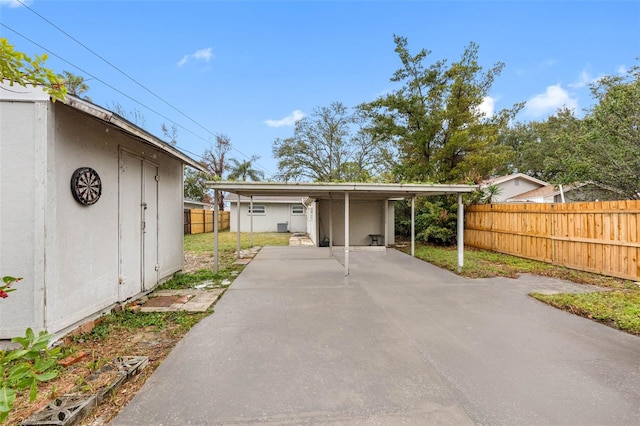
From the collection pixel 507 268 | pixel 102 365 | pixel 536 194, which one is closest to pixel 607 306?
pixel 507 268

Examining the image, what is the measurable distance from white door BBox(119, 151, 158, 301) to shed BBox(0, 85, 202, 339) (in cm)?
2

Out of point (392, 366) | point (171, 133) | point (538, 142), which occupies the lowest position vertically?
point (392, 366)

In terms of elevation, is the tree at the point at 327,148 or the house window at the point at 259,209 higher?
the tree at the point at 327,148

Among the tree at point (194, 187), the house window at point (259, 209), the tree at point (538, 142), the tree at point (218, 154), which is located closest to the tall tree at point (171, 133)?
the tree at point (218, 154)

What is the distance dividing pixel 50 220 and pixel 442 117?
38.2 feet

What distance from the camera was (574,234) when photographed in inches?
280

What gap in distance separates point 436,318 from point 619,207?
563 centimetres

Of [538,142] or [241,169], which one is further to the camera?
[241,169]

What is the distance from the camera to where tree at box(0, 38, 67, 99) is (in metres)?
1.20

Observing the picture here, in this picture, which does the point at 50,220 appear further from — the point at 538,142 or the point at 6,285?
the point at 538,142

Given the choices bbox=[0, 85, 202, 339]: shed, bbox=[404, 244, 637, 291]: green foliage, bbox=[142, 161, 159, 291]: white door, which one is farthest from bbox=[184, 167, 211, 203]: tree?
bbox=[404, 244, 637, 291]: green foliage

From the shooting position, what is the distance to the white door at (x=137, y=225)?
440 centimetres

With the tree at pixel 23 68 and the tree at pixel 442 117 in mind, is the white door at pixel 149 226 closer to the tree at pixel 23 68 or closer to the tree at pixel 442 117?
the tree at pixel 23 68

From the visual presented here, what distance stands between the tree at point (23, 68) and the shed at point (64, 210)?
154cm
